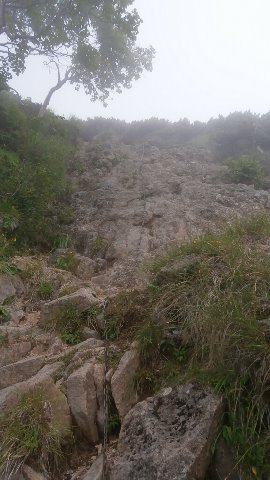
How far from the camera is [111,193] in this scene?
9141 mm

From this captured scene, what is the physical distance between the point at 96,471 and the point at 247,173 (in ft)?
25.7

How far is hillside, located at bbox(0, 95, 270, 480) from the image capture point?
2994 mm

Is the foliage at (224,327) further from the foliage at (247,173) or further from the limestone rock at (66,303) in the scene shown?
the foliage at (247,173)

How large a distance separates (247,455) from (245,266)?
1.79 m

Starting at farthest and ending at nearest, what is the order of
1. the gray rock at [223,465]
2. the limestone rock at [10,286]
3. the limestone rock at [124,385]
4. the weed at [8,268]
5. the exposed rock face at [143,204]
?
the exposed rock face at [143,204], the weed at [8,268], the limestone rock at [10,286], the limestone rock at [124,385], the gray rock at [223,465]

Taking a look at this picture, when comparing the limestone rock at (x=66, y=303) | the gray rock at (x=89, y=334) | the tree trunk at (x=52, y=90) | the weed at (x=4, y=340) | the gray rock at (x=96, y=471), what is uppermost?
the tree trunk at (x=52, y=90)

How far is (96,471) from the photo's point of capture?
307 cm

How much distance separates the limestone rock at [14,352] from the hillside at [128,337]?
0.04ft

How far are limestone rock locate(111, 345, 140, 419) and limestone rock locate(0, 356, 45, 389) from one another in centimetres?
95

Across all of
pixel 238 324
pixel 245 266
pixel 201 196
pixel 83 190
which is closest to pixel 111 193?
pixel 83 190

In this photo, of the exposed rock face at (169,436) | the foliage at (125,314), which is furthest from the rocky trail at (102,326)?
the foliage at (125,314)

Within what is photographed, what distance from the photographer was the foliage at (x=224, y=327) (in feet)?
9.72

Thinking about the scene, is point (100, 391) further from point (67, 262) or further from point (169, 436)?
point (67, 262)

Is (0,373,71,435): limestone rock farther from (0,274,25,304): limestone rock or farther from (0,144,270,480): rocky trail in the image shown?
(0,274,25,304): limestone rock
